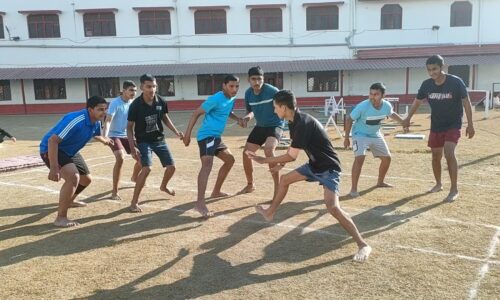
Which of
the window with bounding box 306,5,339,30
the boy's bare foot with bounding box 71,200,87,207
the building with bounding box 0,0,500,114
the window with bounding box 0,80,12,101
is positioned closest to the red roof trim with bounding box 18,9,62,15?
the building with bounding box 0,0,500,114

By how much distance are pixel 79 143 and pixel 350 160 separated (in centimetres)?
584

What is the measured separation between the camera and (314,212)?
594 centimetres

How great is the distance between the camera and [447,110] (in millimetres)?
6418

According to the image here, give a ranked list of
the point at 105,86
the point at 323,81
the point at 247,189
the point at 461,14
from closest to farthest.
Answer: the point at 247,189 < the point at 461,14 < the point at 323,81 < the point at 105,86

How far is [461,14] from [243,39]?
46.7ft

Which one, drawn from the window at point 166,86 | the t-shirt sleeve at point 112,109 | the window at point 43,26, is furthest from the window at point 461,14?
the t-shirt sleeve at point 112,109

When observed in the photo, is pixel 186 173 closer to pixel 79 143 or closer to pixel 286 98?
pixel 79 143

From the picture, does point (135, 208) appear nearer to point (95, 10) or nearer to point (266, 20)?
point (266, 20)

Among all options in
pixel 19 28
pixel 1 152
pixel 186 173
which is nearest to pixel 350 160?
pixel 186 173

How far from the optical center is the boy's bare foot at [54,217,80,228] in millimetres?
5652

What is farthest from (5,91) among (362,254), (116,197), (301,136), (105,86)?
(362,254)

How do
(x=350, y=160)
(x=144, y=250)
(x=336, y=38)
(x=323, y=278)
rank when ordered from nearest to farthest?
(x=323, y=278) < (x=144, y=250) < (x=350, y=160) < (x=336, y=38)

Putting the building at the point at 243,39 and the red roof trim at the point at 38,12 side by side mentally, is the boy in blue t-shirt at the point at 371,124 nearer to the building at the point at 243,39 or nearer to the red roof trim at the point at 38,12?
the building at the point at 243,39

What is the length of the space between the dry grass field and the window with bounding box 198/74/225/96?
923 inches
